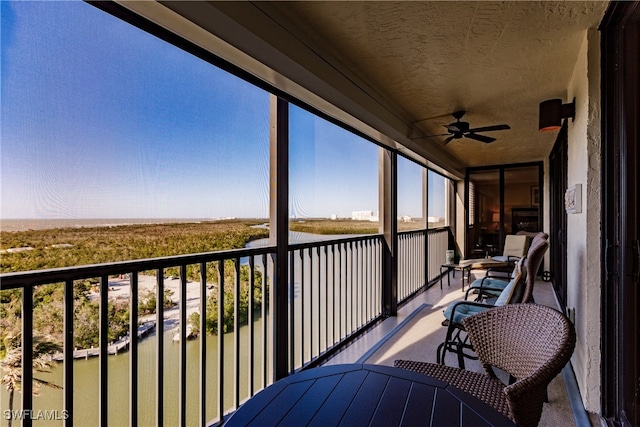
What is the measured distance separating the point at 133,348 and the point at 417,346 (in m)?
2.53

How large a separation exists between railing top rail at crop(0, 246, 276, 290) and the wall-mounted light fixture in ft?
9.43

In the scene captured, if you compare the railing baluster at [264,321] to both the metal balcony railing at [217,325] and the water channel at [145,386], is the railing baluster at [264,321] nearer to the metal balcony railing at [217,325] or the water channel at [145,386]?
→ the metal balcony railing at [217,325]

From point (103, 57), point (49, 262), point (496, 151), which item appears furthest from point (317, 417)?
point (496, 151)

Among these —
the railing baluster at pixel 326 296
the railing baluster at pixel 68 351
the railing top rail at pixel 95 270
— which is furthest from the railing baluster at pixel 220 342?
the railing baluster at pixel 326 296

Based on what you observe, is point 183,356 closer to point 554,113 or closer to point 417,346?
point 417,346

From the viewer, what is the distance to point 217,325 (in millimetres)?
1956

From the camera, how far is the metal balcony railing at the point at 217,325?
50.5 inches

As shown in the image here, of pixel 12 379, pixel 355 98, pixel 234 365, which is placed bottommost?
pixel 234 365

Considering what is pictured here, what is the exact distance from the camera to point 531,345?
138cm

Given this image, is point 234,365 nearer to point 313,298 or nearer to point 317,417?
point 313,298

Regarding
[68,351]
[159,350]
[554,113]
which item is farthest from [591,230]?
[68,351]

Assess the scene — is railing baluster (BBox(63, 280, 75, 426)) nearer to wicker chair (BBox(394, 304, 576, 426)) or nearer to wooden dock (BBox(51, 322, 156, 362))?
wooden dock (BBox(51, 322, 156, 362))

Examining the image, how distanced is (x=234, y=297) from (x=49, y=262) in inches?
40.7

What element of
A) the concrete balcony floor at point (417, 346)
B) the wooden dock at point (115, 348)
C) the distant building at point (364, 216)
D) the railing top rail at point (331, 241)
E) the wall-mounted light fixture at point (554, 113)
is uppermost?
the wall-mounted light fixture at point (554, 113)
